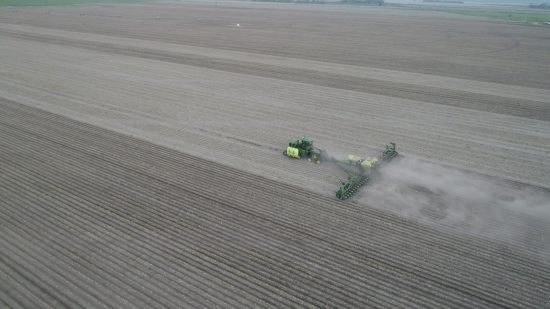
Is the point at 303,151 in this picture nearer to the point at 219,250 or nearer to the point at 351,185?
the point at 351,185

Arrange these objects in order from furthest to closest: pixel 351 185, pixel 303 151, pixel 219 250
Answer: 1. pixel 303 151
2. pixel 351 185
3. pixel 219 250

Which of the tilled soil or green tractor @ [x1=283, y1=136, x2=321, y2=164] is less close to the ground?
green tractor @ [x1=283, y1=136, x2=321, y2=164]

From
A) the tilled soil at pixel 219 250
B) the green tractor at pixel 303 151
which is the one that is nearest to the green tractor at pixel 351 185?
the tilled soil at pixel 219 250

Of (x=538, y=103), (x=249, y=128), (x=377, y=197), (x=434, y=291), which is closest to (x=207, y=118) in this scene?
(x=249, y=128)

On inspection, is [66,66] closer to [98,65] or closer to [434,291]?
[98,65]

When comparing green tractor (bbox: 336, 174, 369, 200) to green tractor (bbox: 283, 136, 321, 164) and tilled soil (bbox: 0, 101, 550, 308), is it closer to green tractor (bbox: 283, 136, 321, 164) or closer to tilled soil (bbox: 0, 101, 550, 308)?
tilled soil (bbox: 0, 101, 550, 308)

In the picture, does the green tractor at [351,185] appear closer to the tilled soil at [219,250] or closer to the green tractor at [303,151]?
the tilled soil at [219,250]

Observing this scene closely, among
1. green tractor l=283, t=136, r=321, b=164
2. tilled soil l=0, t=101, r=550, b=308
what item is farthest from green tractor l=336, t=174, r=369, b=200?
green tractor l=283, t=136, r=321, b=164

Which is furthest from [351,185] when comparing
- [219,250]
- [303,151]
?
[219,250]
